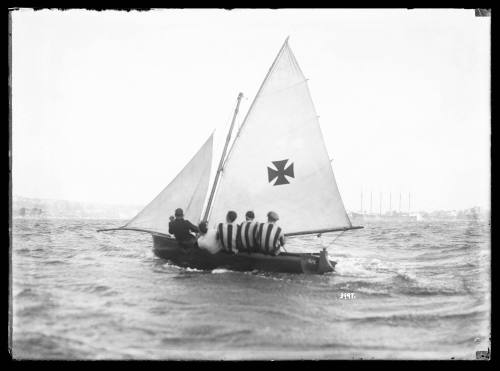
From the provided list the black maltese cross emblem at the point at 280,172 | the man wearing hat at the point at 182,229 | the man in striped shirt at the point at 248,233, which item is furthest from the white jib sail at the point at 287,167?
the man in striped shirt at the point at 248,233

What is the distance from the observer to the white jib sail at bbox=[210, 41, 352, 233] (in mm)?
10195

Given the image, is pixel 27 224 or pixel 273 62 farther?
pixel 273 62

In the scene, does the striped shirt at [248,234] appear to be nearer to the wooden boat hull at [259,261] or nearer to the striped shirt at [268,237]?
the striped shirt at [268,237]

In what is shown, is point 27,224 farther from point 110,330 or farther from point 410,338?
point 410,338

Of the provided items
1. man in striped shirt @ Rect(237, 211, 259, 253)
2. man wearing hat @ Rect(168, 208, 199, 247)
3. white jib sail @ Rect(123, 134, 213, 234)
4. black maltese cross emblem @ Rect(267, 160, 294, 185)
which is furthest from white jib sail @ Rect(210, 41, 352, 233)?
man in striped shirt @ Rect(237, 211, 259, 253)

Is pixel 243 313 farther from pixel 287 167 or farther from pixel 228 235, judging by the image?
pixel 287 167

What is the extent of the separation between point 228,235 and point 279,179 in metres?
1.67

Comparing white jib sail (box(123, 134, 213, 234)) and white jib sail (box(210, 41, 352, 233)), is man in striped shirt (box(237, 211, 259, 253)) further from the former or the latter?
white jib sail (box(123, 134, 213, 234))

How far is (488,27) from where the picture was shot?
24.2 ft

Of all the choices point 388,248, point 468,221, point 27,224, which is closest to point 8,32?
point 27,224

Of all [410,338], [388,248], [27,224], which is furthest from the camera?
[388,248]

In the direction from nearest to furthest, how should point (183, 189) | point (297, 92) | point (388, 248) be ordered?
point (297, 92), point (183, 189), point (388, 248)

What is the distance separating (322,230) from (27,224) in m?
5.68

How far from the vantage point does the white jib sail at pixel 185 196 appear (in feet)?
37.3
